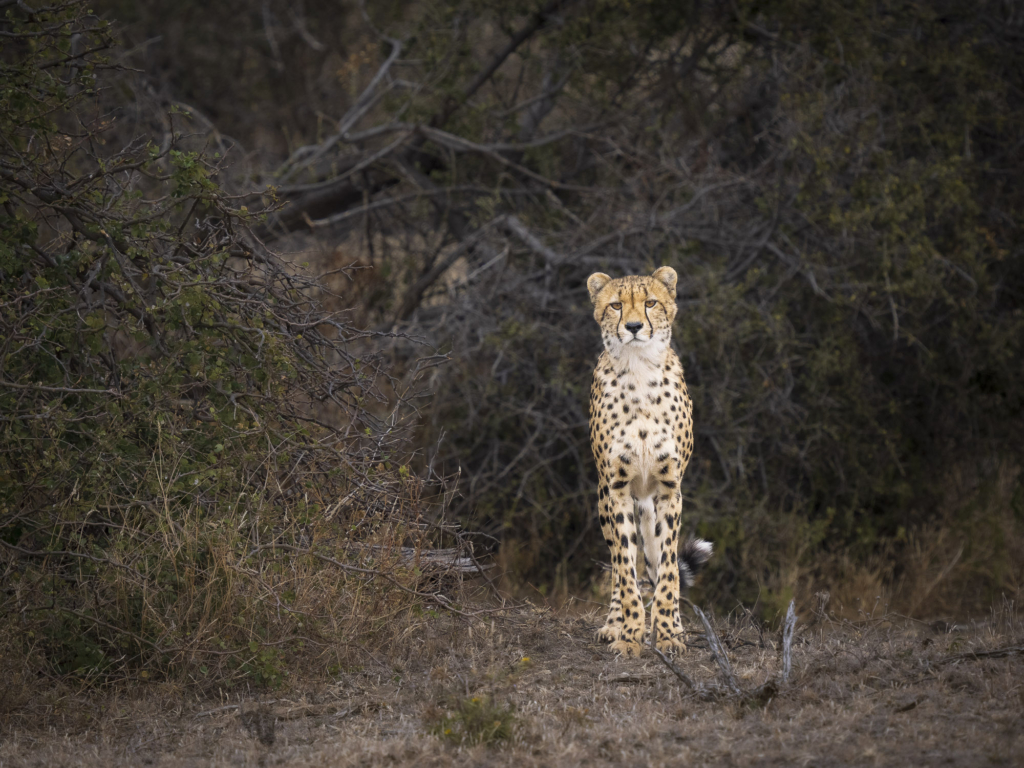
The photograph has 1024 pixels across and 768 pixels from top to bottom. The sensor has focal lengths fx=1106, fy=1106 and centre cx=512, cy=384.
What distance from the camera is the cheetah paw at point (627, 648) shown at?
13.9ft

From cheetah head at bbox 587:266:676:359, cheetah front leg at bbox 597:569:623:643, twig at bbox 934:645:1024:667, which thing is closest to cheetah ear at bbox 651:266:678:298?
cheetah head at bbox 587:266:676:359

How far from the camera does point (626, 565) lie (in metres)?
4.32

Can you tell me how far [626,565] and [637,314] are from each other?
0.98m

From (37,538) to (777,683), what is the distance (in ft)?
9.02

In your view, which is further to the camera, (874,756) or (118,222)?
(118,222)

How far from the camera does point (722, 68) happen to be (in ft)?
26.5

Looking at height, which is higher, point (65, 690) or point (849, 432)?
point (849, 432)

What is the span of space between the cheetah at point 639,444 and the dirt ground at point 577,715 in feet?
0.67

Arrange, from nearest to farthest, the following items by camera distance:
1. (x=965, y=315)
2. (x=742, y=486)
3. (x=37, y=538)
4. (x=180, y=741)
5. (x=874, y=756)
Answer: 1. (x=874, y=756)
2. (x=180, y=741)
3. (x=37, y=538)
4. (x=742, y=486)
5. (x=965, y=315)

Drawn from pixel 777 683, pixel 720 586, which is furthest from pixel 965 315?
pixel 777 683

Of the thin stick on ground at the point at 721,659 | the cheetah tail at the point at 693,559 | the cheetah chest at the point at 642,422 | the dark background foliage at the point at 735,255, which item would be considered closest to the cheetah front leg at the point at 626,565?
the cheetah chest at the point at 642,422

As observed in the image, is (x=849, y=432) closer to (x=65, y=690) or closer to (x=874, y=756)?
(x=874, y=756)

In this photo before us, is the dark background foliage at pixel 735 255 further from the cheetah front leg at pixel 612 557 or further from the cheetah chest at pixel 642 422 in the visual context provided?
the cheetah chest at pixel 642 422

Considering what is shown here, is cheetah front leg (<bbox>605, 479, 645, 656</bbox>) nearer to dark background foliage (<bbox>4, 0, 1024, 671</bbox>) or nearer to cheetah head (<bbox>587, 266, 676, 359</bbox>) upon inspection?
cheetah head (<bbox>587, 266, 676, 359</bbox>)
